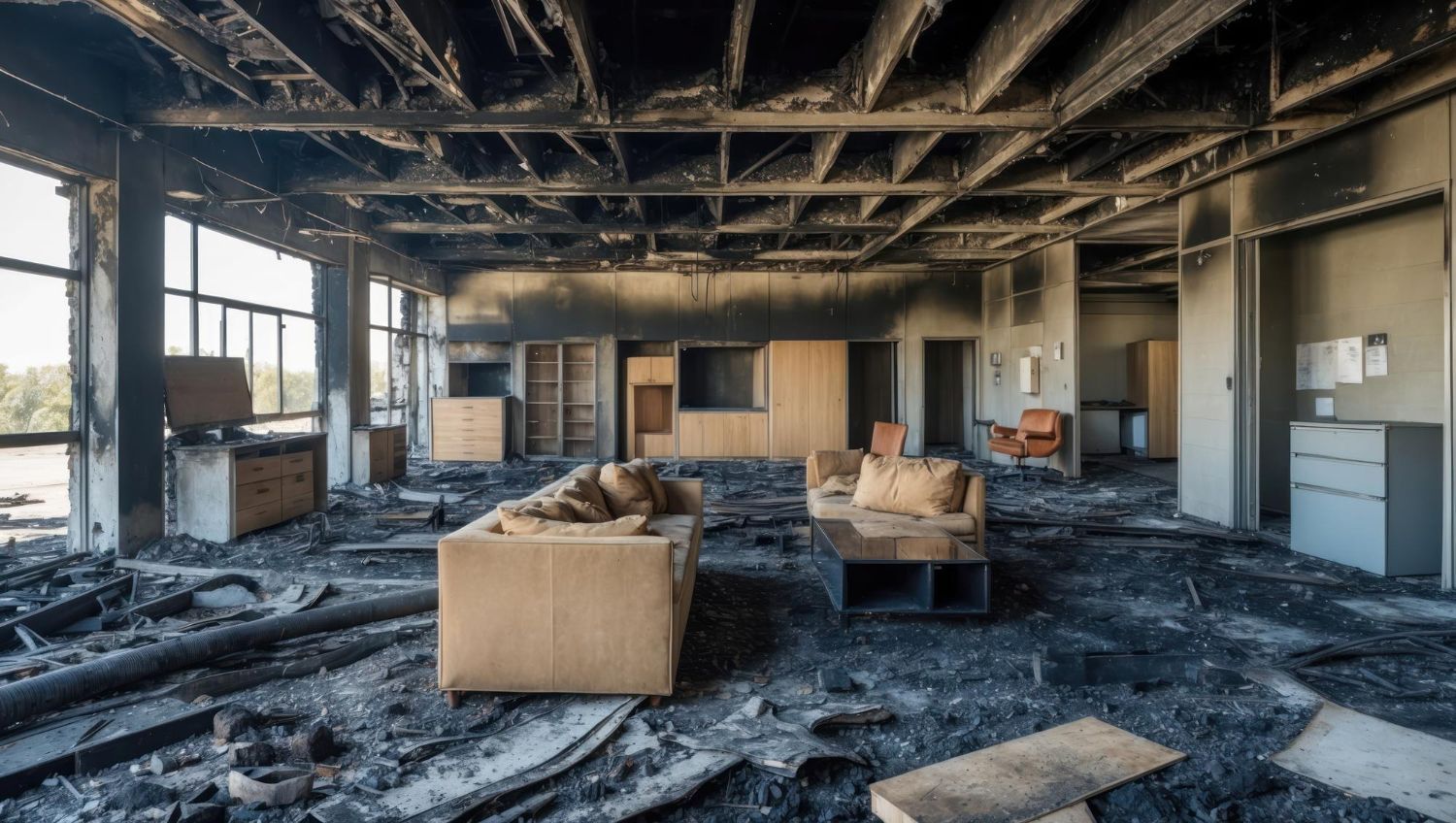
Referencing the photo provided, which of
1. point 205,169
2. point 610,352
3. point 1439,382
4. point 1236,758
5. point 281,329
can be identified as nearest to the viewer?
point 1236,758

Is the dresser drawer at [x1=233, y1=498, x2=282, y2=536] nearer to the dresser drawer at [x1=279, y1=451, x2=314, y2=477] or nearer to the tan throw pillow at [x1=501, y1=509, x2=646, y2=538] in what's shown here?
the dresser drawer at [x1=279, y1=451, x2=314, y2=477]

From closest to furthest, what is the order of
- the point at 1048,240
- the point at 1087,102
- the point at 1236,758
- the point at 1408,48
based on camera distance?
the point at 1236,758 → the point at 1408,48 → the point at 1087,102 → the point at 1048,240

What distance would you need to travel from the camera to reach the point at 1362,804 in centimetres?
205

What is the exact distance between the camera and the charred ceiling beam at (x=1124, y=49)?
3.09 m

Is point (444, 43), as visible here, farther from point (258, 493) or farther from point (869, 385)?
point (869, 385)

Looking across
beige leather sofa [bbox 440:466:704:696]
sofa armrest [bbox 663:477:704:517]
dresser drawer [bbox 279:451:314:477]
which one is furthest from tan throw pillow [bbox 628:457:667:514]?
dresser drawer [bbox 279:451:314:477]

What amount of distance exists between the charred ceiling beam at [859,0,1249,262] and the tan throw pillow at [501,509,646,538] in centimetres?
348

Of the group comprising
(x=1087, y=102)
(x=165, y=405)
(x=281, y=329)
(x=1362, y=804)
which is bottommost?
(x=1362, y=804)

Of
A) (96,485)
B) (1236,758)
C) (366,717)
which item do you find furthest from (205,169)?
(1236,758)

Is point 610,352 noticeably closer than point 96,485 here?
No

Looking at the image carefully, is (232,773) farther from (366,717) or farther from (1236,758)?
(1236,758)

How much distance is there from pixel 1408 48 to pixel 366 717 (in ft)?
20.6

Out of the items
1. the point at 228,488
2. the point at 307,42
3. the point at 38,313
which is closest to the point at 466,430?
the point at 228,488

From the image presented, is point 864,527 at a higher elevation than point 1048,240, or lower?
lower
